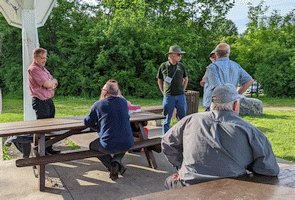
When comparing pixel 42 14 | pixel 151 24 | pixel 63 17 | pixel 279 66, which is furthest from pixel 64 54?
pixel 279 66

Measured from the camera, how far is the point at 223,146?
1.99 m

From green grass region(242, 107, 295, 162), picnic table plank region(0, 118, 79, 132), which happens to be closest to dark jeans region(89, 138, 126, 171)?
picnic table plank region(0, 118, 79, 132)

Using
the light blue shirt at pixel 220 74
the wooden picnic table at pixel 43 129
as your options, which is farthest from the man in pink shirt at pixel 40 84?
the light blue shirt at pixel 220 74

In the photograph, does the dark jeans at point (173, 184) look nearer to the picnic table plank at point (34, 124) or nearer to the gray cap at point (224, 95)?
the gray cap at point (224, 95)

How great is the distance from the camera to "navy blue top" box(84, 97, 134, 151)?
3506 mm

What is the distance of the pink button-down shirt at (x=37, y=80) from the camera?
13.9ft

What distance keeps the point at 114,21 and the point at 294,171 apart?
640 inches

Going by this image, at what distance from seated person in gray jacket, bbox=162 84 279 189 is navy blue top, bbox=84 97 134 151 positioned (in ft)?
4.83

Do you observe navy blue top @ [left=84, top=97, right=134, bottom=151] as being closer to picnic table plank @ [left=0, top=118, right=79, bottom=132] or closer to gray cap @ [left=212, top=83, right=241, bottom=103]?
picnic table plank @ [left=0, top=118, right=79, bottom=132]

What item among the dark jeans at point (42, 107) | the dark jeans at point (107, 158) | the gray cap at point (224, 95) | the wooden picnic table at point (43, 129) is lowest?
the dark jeans at point (107, 158)

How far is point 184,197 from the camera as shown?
1.75 metres

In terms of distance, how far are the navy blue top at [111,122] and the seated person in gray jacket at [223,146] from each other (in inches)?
58.0

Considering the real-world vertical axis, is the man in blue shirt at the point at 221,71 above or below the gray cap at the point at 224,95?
above

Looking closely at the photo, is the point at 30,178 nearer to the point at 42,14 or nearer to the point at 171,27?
the point at 42,14
